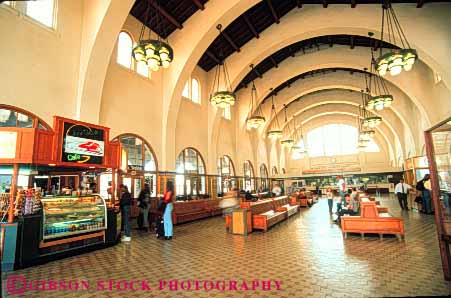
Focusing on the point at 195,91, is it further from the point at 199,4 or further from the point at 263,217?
the point at 263,217

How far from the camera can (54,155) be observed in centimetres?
543

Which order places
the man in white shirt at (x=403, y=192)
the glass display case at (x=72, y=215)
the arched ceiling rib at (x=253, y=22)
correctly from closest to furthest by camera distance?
1. the glass display case at (x=72, y=215)
2. the arched ceiling rib at (x=253, y=22)
3. the man in white shirt at (x=403, y=192)

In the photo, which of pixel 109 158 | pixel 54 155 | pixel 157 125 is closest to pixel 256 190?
pixel 157 125

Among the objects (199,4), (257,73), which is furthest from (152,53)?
(257,73)

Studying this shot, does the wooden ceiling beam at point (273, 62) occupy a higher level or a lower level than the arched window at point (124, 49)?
higher

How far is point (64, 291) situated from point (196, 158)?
1057 cm

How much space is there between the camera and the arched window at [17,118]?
244 inches

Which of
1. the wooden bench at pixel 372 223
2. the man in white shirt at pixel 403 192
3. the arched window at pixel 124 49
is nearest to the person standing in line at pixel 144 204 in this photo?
the arched window at pixel 124 49

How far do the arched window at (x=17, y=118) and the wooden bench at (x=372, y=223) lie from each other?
857 cm

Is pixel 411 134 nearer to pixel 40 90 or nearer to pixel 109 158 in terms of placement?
pixel 109 158

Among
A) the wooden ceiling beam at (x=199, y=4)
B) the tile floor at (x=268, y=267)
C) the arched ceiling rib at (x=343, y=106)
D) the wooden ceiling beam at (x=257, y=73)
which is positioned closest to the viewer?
the tile floor at (x=268, y=267)

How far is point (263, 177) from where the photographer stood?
23500mm

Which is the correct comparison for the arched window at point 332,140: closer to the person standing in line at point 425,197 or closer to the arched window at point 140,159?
the person standing in line at point 425,197

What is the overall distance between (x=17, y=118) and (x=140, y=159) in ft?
14.3
